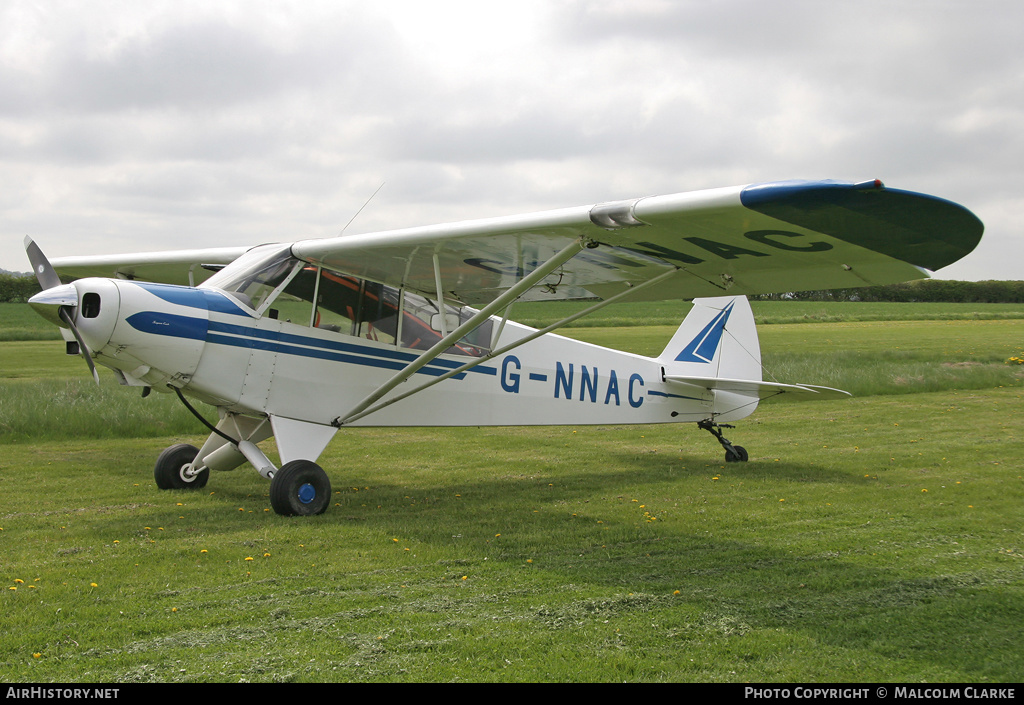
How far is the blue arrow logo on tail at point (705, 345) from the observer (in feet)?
33.9

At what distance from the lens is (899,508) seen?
6.93m

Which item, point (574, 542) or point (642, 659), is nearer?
point (642, 659)

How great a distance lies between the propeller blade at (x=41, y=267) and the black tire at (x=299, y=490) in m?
2.50

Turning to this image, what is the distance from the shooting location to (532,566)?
17.1 feet

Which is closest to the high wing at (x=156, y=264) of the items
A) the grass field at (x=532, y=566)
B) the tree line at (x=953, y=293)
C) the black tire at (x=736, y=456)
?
the grass field at (x=532, y=566)

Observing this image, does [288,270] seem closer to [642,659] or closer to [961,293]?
[642,659]

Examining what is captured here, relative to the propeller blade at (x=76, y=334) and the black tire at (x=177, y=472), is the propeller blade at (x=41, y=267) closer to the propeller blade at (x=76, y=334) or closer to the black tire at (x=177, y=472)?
the propeller blade at (x=76, y=334)

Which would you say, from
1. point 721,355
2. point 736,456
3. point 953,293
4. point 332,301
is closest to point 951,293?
point 953,293

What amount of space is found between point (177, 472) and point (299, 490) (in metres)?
1.99

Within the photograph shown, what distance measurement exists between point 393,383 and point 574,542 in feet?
7.66

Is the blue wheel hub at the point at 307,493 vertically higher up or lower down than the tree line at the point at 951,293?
lower down

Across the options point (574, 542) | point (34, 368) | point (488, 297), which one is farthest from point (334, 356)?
point (34, 368)

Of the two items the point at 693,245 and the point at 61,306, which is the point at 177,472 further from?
the point at 693,245

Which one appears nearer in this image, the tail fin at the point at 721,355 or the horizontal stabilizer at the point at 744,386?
the horizontal stabilizer at the point at 744,386
